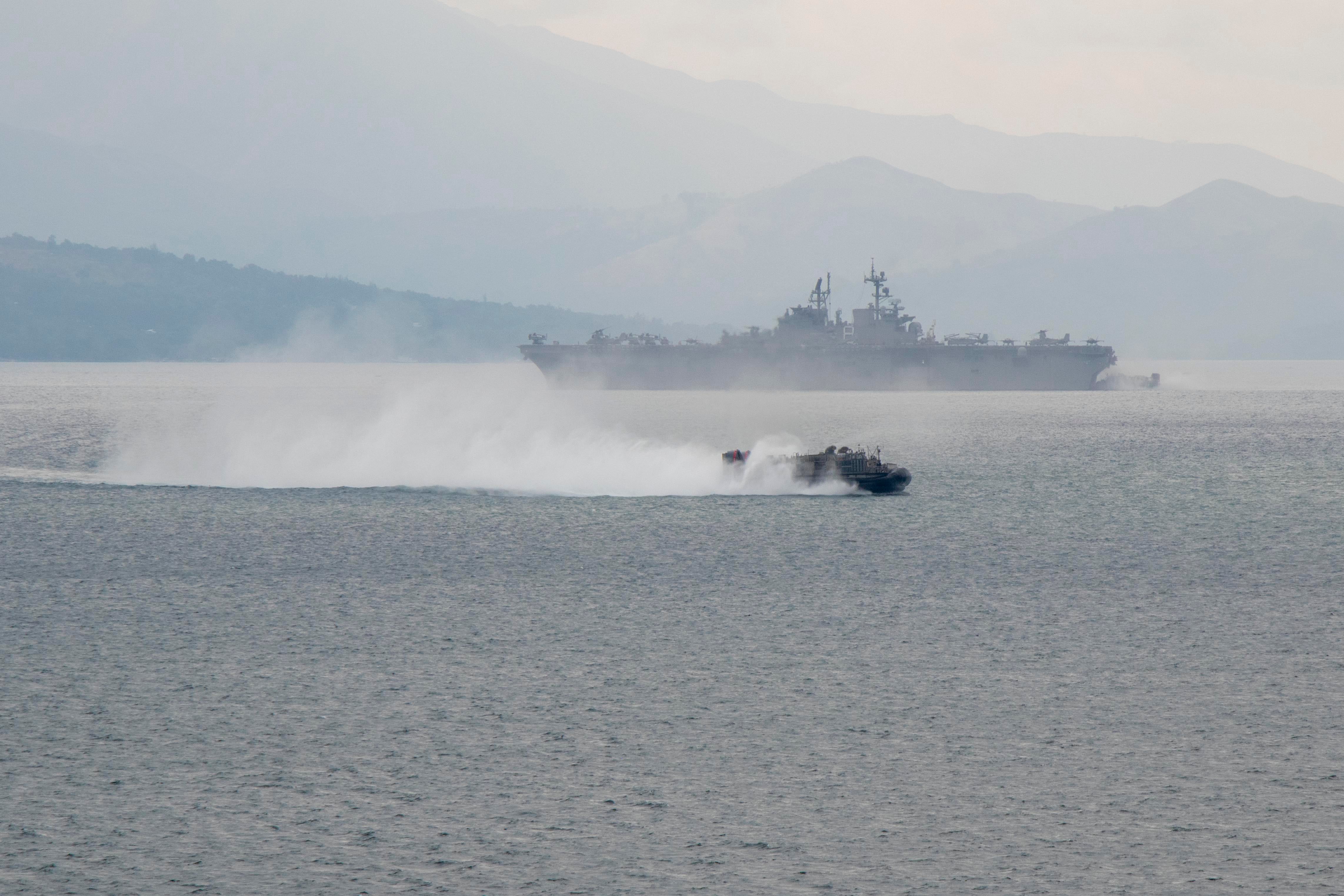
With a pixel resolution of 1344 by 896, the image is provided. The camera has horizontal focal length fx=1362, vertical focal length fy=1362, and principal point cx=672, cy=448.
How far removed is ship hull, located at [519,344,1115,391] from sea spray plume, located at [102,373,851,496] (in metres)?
38.7

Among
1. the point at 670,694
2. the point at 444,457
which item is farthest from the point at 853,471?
the point at 670,694

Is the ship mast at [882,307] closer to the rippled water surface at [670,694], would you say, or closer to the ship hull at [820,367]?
the ship hull at [820,367]

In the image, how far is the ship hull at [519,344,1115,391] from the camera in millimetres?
156250

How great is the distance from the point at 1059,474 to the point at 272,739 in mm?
57715

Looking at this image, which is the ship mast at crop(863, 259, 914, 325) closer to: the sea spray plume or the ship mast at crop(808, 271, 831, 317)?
the ship mast at crop(808, 271, 831, 317)

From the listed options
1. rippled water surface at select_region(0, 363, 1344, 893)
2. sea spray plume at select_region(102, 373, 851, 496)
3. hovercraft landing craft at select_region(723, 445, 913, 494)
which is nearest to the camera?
rippled water surface at select_region(0, 363, 1344, 893)

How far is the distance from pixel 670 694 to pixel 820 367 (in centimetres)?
Answer: 13309

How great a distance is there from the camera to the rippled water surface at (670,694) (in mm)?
17344

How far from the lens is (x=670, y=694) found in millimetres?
25500

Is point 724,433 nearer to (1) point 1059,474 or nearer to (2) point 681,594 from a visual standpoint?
(1) point 1059,474

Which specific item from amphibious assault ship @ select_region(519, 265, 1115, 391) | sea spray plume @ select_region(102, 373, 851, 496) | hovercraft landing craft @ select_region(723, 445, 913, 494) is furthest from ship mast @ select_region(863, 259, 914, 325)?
hovercraft landing craft @ select_region(723, 445, 913, 494)

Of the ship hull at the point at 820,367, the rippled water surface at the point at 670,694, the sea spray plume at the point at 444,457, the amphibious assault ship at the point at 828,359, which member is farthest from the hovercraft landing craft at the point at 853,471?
the ship hull at the point at 820,367

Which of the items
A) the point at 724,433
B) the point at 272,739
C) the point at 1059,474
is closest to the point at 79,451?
the point at 724,433

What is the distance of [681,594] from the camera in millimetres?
36594
